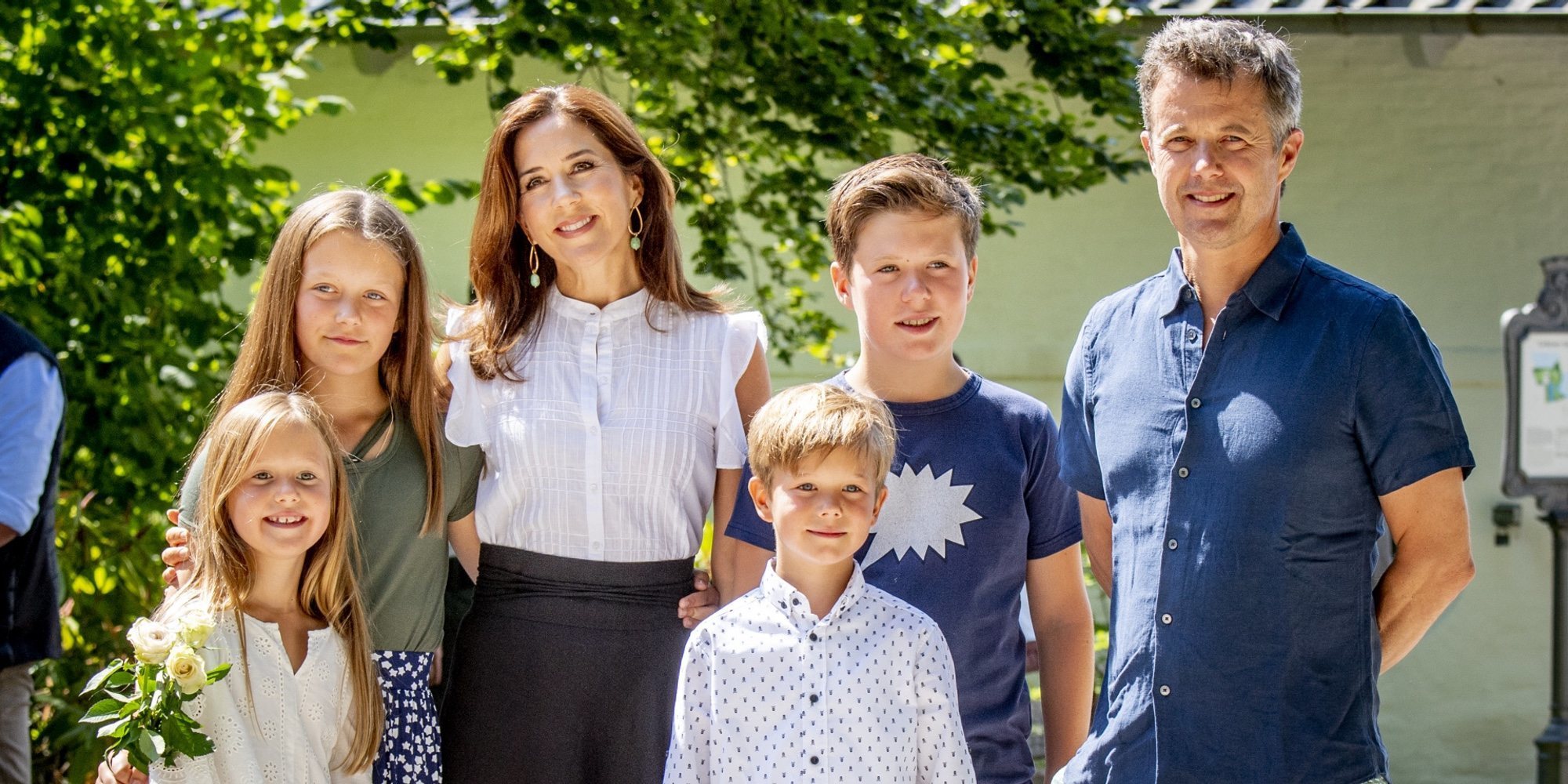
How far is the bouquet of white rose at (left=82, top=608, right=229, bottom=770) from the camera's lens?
2.23 m

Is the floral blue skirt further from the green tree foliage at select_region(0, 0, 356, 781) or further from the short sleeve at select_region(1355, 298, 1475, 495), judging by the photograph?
the green tree foliage at select_region(0, 0, 356, 781)

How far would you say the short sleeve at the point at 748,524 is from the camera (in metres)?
2.50

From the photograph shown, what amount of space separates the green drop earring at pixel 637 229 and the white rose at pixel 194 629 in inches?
38.9

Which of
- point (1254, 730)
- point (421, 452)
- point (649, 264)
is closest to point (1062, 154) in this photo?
point (649, 264)

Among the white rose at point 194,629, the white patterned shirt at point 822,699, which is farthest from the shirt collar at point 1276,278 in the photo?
the white rose at point 194,629

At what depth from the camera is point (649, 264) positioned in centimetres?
279

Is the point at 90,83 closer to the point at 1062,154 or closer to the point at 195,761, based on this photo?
the point at 195,761

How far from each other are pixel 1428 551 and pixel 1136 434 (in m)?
0.41

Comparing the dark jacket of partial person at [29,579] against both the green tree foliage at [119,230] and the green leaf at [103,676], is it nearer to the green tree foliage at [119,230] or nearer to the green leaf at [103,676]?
the green tree foliage at [119,230]

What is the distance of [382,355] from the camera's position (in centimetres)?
273

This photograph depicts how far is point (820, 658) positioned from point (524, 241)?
1015mm

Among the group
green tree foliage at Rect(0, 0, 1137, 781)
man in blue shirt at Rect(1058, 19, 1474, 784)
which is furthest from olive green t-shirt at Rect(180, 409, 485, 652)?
green tree foliage at Rect(0, 0, 1137, 781)

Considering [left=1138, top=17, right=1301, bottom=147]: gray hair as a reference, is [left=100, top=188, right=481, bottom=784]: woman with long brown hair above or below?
below

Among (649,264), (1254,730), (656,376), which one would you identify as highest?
(649,264)
